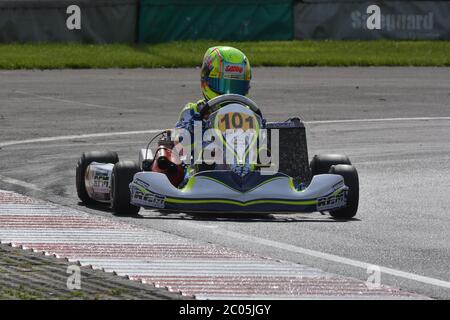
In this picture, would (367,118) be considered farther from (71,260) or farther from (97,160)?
(71,260)

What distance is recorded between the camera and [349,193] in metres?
11.0

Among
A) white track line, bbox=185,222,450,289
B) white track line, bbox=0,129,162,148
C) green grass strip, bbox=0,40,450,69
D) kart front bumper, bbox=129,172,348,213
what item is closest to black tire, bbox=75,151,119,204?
kart front bumper, bbox=129,172,348,213

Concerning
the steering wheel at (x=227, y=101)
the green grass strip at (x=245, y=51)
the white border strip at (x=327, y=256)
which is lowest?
the white border strip at (x=327, y=256)

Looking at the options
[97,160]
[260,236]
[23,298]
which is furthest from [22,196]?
[23,298]

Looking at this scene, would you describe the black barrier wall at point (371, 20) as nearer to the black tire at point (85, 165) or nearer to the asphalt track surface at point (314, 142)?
the asphalt track surface at point (314, 142)

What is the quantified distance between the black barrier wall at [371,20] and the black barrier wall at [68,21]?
3659 mm

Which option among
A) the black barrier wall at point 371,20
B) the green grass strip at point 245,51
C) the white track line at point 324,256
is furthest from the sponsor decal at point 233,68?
the black barrier wall at point 371,20

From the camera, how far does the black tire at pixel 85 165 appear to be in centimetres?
1174

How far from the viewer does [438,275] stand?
8469mm

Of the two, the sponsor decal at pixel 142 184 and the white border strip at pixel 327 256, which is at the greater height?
the sponsor decal at pixel 142 184

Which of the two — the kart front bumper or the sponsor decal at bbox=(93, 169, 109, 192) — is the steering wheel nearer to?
the kart front bumper

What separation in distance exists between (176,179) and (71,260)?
9.10 feet

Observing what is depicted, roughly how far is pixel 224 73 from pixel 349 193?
5.38 feet

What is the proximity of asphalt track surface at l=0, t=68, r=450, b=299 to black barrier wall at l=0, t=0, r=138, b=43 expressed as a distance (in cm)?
307
